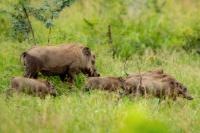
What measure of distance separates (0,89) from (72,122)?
2.29 meters

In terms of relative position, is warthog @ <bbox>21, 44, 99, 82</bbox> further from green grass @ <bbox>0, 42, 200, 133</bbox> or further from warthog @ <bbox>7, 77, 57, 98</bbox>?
warthog @ <bbox>7, 77, 57, 98</bbox>

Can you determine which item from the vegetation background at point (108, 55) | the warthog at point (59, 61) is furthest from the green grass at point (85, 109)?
the warthog at point (59, 61)

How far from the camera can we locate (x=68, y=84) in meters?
8.85

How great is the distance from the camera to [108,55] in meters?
11.5

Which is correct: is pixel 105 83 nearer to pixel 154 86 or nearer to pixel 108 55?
pixel 154 86

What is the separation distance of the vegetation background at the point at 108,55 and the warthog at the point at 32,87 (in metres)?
0.20

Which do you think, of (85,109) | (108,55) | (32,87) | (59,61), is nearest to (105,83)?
(59,61)

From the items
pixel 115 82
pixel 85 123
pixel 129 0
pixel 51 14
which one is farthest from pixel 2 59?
pixel 129 0

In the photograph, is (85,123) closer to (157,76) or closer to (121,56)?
(157,76)

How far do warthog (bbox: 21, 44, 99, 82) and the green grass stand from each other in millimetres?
258

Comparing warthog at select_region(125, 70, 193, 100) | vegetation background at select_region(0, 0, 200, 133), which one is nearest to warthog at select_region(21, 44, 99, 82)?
vegetation background at select_region(0, 0, 200, 133)

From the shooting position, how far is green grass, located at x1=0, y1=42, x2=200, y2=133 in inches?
236

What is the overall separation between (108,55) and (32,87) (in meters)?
3.77

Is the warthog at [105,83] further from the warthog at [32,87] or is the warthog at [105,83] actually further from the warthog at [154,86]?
the warthog at [32,87]
